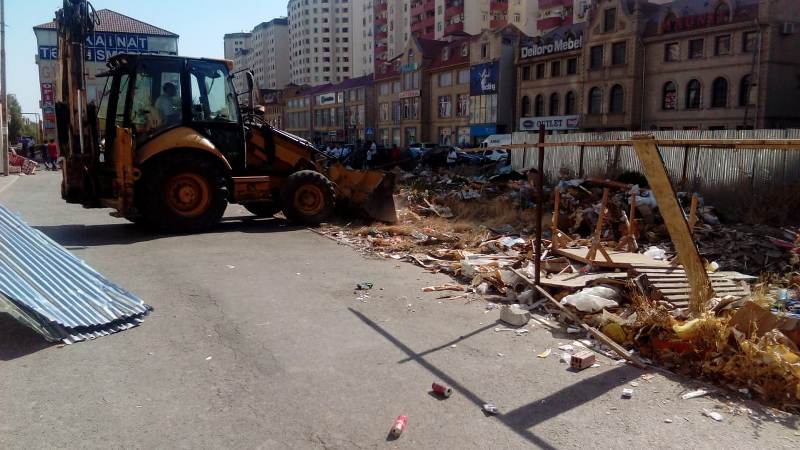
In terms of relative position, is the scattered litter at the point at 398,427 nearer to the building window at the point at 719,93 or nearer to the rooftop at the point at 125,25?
the building window at the point at 719,93

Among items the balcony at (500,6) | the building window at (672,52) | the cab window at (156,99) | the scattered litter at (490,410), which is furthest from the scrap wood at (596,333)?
the balcony at (500,6)

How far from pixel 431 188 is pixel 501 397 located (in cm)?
1587

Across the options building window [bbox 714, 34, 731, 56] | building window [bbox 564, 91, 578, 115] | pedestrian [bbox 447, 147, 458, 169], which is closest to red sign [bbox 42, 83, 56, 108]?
pedestrian [bbox 447, 147, 458, 169]

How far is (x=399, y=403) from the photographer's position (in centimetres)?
417

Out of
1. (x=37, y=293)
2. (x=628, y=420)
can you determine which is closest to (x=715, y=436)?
(x=628, y=420)

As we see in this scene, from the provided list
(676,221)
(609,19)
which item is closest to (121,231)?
(676,221)

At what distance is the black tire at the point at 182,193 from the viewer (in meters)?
10.7

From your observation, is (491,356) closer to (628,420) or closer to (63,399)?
(628,420)

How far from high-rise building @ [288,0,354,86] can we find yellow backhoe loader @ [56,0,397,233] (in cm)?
13309

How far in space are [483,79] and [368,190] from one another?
164 feet

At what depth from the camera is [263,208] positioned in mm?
13750

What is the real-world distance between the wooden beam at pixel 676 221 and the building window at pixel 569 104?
49351mm

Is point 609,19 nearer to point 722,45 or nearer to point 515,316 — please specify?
point 722,45

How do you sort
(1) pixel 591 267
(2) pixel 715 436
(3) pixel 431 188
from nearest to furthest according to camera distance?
(2) pixel 715 436 < (1) pixel 591 267 < (3) pixel 431 188
